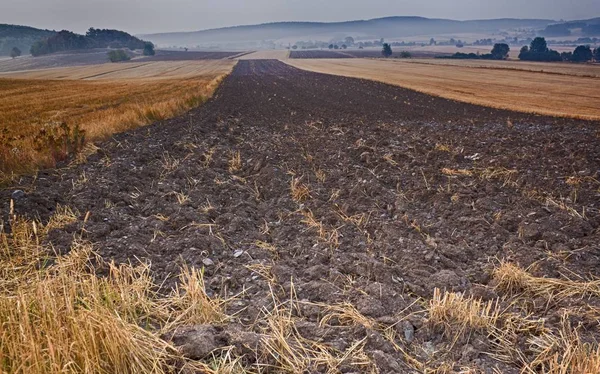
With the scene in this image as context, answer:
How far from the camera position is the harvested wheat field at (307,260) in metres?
3.04

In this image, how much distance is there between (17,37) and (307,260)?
22477 centimetres

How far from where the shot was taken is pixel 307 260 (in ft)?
16.6

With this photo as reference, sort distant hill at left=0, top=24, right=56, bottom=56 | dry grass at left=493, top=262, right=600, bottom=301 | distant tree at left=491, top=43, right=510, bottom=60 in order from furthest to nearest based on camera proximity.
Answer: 1. distant hill at left=0, top=24, right=56, bottom=56
2. distant tree at left=491, top=43, right=510, bottom=60
3. dry grass at left=493, top=262, right=600, bottom=301

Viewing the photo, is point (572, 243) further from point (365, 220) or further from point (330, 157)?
point (330, 157)

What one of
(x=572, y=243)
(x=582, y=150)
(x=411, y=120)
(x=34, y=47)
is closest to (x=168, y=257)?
(x=572, y=243)

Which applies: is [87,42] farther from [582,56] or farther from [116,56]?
[582,56]

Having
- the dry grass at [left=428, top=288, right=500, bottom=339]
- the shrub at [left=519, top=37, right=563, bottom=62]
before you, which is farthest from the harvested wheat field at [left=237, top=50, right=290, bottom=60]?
the dry grass at [left=428, top=288, right=500, bottom=339]

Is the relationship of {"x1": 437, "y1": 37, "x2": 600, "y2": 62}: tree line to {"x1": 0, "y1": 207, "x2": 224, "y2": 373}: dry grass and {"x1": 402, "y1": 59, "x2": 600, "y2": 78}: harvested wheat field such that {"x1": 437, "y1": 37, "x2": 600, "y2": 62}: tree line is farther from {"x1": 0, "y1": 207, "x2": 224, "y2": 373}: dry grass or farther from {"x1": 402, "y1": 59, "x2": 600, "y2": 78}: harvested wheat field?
{"x1": 0, "y1": 207, "x2": 224, "y2": 373}: dry grass

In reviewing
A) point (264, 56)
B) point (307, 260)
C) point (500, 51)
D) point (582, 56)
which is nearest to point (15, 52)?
point (264, 56)

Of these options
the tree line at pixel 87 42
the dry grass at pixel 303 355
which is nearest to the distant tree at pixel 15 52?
the tree line at pixel 87 42

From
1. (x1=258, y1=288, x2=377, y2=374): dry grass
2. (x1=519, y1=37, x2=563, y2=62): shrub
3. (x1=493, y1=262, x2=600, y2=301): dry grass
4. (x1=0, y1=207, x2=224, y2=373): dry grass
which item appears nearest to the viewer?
(x1=0, y1=207, x2=224, y2=373): dry grass

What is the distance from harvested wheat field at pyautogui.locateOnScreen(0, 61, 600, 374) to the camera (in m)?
3.04

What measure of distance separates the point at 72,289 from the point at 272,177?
5.41 meters

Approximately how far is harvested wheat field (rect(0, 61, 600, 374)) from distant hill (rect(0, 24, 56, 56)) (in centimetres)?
20178
